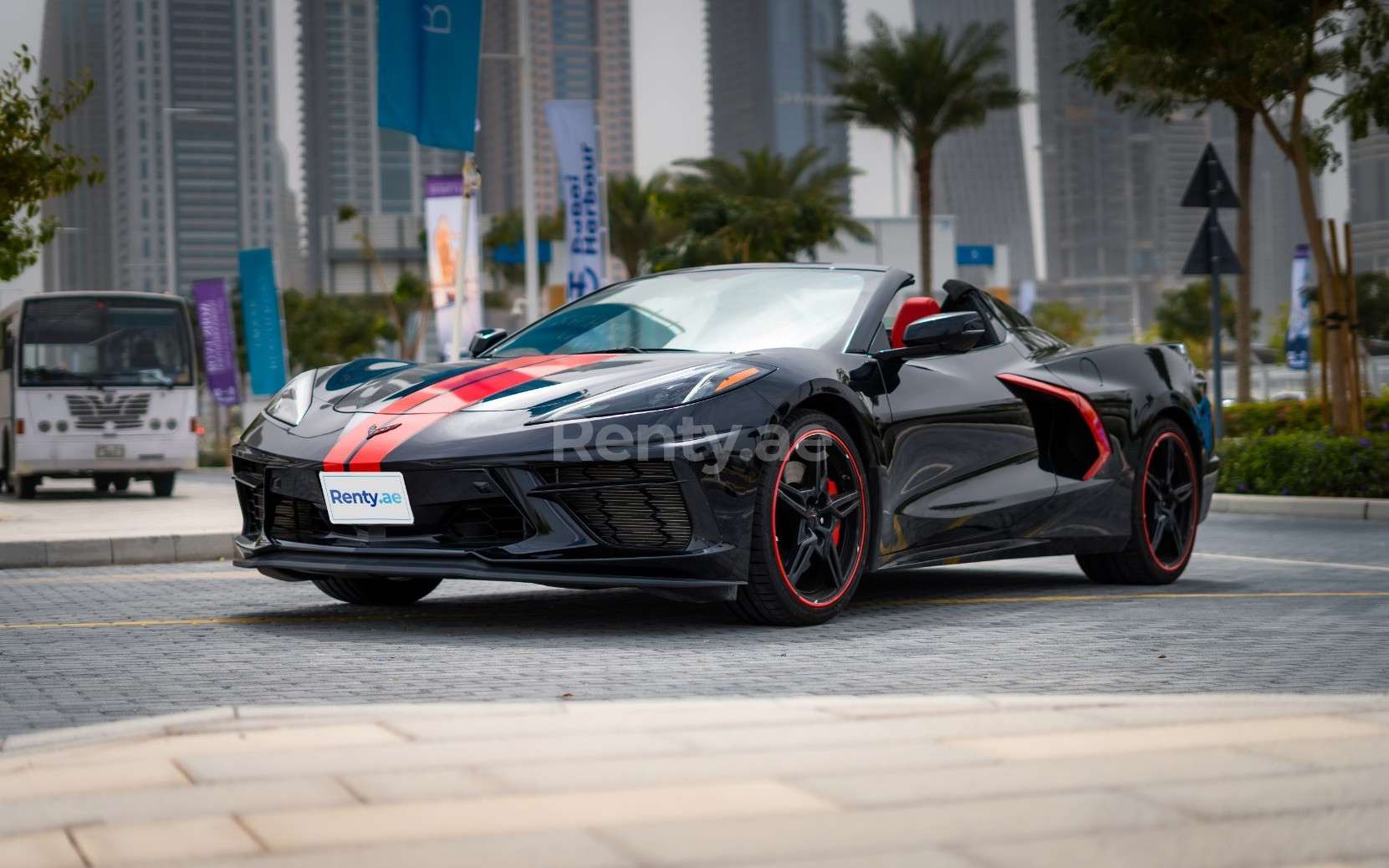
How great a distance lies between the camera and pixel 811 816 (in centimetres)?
272

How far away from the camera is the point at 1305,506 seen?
14.6 meters

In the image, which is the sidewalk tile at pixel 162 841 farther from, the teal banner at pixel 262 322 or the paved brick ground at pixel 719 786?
the teal banner at pixel 262 322

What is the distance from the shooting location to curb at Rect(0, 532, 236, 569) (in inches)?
380

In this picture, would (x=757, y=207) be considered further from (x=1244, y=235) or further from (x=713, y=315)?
(x=713, y=315)

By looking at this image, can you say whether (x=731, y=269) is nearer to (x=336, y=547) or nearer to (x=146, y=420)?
(x=336, y=547)

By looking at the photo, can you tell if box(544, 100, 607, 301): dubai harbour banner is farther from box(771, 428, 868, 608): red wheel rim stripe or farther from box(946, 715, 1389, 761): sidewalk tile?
box(946, 715, 1389, 761): sidewalk tile

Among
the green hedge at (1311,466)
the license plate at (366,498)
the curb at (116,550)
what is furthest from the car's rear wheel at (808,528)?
the green hedge at (1311,466)

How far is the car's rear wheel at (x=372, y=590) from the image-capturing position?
261 inches

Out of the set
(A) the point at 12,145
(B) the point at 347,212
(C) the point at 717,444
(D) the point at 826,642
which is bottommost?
(D) the point at 826,642

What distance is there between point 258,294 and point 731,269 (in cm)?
2766

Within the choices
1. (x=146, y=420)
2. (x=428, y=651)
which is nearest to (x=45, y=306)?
(x=146, y=420)

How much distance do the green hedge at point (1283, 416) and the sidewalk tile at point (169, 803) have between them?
18152 mm

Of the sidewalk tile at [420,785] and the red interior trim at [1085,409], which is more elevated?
the red interior trim at [1085,409]

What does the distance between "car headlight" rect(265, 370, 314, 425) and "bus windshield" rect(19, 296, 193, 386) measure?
16.6 meters
